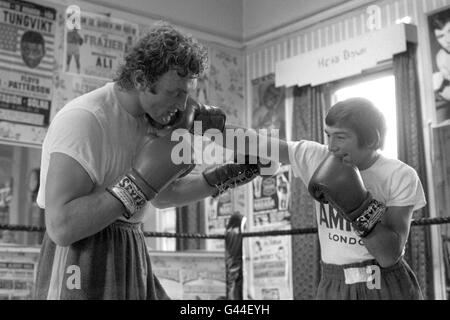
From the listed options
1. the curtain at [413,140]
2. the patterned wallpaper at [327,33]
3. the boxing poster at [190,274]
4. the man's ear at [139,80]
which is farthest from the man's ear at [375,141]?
the boxing poster at [190,274]

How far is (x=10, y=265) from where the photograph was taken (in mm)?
3432

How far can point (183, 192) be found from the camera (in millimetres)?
1620

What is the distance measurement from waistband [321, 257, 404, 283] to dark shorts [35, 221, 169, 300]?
0.62 m

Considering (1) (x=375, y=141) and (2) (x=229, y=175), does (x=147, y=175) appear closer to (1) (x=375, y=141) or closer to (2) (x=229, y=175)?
(2) (x=229, y=175)

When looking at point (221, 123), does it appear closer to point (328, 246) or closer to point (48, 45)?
point (328, 246)

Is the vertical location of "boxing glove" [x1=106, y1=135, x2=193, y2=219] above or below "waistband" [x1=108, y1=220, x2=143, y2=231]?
above

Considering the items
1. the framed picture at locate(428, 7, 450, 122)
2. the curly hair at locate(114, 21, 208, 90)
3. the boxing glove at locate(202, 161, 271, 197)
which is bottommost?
the boxing glove at locate(202, 161, 271, 197)

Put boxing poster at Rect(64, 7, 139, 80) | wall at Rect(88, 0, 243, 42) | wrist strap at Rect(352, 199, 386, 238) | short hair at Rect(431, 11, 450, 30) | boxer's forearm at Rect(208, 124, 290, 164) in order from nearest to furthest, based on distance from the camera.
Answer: wrist strap at Rect(352, 199, 386, 238)
boxer's forearm at Rect(208, 124, 290, 164)
short hair at Rect(431, 11, 450, 30)
boxing poster at Rect(64, 7, 139, 80)
wall at Rect(88, 0, 243, 42)

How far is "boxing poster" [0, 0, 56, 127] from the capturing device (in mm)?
3662

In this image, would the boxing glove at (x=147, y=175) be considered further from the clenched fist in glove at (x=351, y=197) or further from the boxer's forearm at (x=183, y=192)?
the clenched fist in glove at (x=351, y=197)

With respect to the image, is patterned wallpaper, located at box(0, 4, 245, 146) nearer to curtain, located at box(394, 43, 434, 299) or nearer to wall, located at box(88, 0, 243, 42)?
wall, located at box(88, 0, 243, 42)

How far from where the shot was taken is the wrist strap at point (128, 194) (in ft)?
3.93

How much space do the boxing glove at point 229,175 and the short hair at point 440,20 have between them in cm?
227

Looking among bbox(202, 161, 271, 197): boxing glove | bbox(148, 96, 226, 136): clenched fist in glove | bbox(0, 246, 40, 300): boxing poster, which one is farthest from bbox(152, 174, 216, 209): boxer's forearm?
bbox(0, 246, 40, 300): boxing poster
